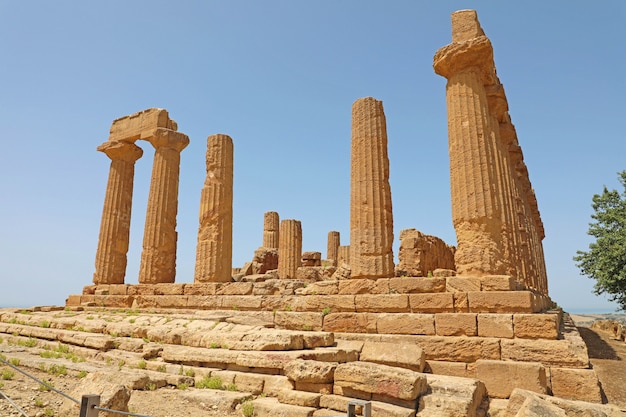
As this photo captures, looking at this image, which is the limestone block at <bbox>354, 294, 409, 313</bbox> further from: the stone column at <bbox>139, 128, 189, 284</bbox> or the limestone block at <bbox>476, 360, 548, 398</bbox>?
the stone column at <bbox>139, 128, 189, 284</bbox>

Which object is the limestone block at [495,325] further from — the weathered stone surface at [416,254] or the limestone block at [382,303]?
the weathered stone surface at [416,254]

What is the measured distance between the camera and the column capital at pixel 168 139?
18.1 m

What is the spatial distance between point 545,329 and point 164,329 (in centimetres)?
852

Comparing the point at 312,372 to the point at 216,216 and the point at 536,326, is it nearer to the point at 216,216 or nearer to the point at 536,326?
the point at 536,326

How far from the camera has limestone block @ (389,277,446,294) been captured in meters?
9.84

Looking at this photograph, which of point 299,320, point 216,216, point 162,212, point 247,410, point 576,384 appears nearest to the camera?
point 247,410

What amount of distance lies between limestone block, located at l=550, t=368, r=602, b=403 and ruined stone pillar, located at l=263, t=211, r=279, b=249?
2317cm

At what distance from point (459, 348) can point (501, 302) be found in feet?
4.34

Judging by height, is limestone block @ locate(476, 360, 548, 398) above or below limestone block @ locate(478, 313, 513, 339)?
below

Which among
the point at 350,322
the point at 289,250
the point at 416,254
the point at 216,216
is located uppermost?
the point at 216,216

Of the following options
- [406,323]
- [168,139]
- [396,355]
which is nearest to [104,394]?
[396,355]

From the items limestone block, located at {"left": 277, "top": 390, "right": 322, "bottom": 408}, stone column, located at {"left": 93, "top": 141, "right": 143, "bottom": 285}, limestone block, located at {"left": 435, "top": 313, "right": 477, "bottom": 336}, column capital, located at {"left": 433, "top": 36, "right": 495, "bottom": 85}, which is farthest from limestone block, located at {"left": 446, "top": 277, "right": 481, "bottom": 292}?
stone column, located at {"left": 93, "top": 141, "right": 143, "bottom": 285}

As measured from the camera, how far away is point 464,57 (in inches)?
436

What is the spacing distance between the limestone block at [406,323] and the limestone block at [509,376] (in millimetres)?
1628
